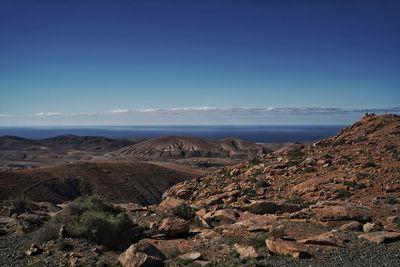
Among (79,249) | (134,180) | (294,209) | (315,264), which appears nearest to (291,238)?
(315,264)

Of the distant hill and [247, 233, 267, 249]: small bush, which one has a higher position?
[247, 233, 267, 249]: small bush

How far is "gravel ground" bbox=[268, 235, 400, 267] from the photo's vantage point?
9680 millimetres

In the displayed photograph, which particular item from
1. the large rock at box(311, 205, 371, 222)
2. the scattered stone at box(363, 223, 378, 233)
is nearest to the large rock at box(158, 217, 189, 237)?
the large rock at box(311, 205, 371, 222)

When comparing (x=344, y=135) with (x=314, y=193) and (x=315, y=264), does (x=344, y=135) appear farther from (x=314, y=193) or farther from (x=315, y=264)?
(x=315, y=264)

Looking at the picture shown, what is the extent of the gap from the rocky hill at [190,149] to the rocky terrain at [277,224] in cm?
11010

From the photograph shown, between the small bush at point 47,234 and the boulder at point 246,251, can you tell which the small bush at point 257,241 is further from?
the small bush at point 47,234

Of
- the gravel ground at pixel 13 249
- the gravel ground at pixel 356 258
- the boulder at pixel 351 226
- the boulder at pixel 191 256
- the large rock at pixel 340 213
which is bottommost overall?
the gravel ground at pixel 13 249

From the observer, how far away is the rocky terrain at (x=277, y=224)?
33.8ft

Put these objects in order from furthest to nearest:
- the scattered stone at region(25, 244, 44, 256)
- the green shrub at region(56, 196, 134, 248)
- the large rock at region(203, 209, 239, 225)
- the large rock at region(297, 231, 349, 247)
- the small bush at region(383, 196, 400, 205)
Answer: the small bush at region(383, 196, 400, 205) → the large rock at region(203, 209, 239, 225) → the green shrub at region(56, 196, 134, 248) → the scattered stone at region(25, 244, 44, 256) → the large rock at region(297, 231, 349, 247)

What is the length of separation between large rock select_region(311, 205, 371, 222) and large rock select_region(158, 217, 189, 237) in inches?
165

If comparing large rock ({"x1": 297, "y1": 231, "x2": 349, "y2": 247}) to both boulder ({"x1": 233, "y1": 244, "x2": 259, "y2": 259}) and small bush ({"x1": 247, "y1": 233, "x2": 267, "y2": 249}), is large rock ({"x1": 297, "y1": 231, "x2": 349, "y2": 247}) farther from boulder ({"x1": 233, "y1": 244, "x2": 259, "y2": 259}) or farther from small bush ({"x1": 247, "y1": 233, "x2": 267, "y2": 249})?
boulder ({"x1": 233, "y1": 244, "x2": 259, "y2": 259})

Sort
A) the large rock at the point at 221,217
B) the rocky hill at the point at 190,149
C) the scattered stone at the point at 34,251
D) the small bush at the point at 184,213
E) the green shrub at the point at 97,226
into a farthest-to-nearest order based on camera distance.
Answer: the rocky hill at the point at 190,149, the small bush at the point at 184,213, the large rock at the point at 221,217, the green shrub at the point at 97,226, the scattered stone at the point at 34,251

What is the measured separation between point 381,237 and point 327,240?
4.51ft

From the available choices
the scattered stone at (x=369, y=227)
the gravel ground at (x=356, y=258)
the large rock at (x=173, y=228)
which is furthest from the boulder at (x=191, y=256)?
the scattered stone at (x=369, y=227)
